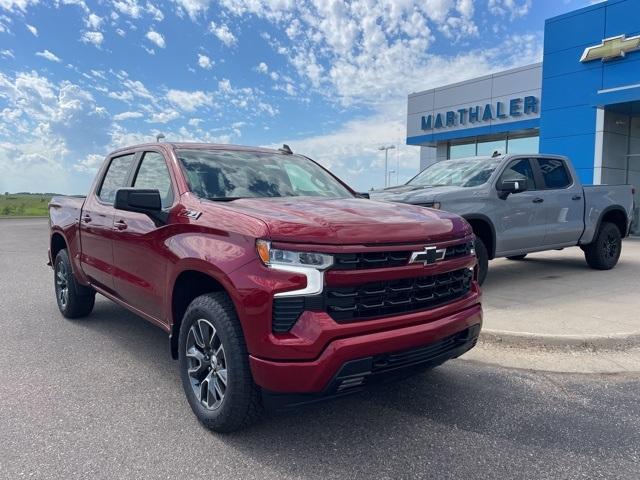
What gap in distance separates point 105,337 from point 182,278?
7.73 ft

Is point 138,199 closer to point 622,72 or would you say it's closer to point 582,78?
point 622,72

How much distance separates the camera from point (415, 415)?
11.1 feet

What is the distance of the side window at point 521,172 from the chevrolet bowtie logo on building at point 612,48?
358 inches

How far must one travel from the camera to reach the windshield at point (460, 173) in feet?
23.1

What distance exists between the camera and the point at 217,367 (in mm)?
3092

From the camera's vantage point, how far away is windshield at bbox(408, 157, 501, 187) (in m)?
7.04

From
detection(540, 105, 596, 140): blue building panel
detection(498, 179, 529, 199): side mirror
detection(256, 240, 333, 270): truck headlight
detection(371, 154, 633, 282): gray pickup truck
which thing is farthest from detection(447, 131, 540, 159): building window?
detection(256, 240, 333, 270): truck headlight

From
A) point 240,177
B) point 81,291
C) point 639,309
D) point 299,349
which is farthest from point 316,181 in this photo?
point 639,309

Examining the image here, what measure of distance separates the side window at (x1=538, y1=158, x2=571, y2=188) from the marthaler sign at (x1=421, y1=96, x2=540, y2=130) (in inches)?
557

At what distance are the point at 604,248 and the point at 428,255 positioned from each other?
6980mm

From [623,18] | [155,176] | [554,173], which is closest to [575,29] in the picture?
[623,18]

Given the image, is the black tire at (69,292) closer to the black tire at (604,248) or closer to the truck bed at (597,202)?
the truck bed at (597,202)

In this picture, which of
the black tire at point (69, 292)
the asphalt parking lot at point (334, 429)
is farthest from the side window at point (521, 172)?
the black tire at point (69, 292)

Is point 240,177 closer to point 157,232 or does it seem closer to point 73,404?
point 157,232
